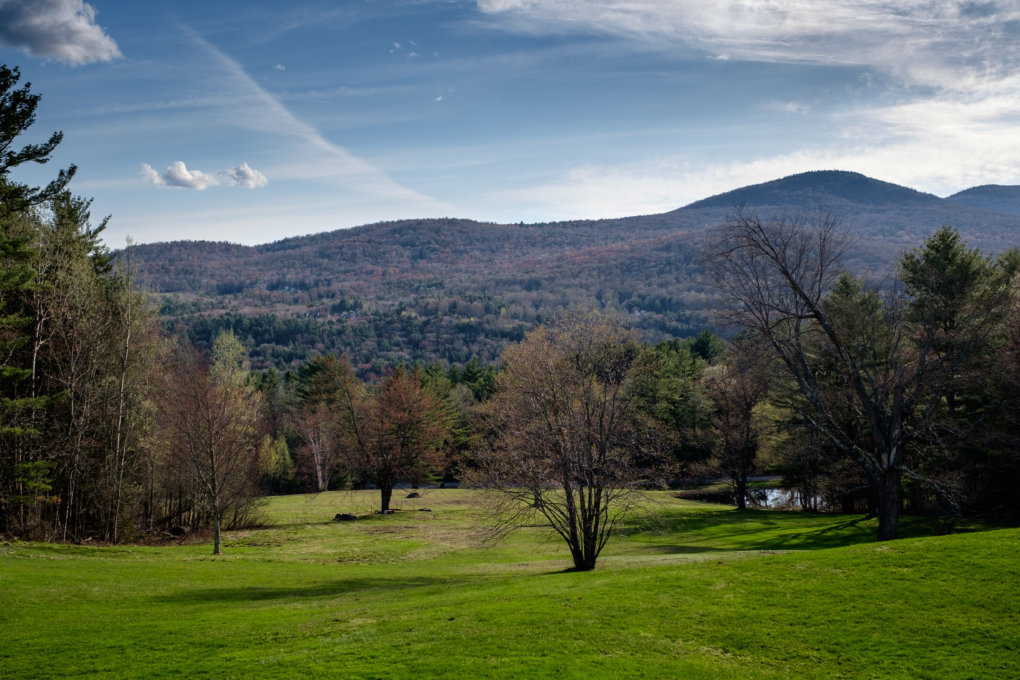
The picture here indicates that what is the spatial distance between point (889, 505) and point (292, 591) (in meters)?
22.0

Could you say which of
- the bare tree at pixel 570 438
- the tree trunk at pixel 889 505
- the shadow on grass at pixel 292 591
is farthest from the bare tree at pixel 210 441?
the tree trunk at pixel 889 505

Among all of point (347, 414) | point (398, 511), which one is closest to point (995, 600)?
point (398, 511)

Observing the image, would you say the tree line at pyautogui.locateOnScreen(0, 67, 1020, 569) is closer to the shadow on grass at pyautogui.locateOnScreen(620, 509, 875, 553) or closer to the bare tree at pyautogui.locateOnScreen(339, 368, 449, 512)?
the shadow on grass at pyautogui.locateOnScreen(620, 509, 875, 553)

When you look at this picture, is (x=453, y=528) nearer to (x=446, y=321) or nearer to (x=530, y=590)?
(x=530, y=590)

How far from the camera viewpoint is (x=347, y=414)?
54969 mm

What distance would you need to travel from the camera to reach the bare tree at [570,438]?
73.4ft

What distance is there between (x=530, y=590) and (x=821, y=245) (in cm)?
1732

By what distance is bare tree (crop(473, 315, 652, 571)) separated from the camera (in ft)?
73.4

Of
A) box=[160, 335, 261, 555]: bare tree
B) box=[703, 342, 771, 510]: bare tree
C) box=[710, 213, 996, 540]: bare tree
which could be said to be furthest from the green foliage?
box=[703, 342, 771, 510]: bare tree

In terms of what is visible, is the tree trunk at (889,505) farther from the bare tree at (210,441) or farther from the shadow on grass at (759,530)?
the bare tree at (210,441)

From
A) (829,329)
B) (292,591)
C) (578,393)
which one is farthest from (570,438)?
(829,329)

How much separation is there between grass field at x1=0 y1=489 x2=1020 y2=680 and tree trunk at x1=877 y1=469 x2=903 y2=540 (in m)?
7.49

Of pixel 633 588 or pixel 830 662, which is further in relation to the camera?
pixel 633 588

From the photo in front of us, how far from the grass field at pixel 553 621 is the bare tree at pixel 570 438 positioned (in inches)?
Answer: 135
